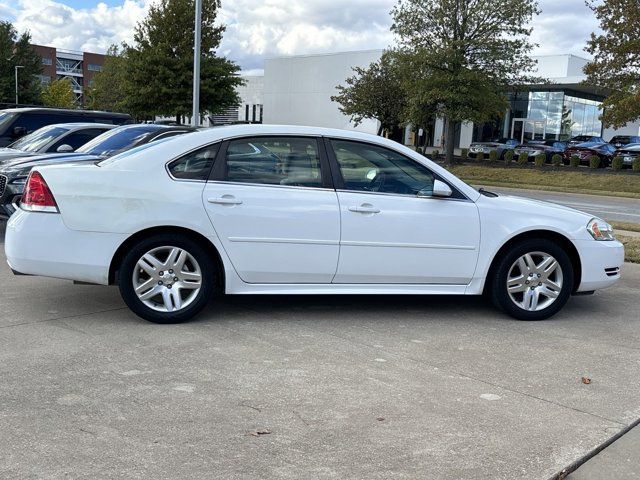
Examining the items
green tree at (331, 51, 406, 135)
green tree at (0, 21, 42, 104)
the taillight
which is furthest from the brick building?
the taillight

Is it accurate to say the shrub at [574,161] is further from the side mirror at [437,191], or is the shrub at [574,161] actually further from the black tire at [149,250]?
the black tire at [149,250]

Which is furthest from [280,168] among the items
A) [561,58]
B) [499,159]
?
[561,58]

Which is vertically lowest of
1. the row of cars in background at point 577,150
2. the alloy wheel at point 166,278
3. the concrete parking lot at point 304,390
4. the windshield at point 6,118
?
the concrete parking lot at point 304,390

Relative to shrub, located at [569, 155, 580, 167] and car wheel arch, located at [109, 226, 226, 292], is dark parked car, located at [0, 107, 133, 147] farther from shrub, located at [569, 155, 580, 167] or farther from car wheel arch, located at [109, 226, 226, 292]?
shrub, located at [569, 155, 580, 167]

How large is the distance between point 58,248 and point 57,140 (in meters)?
6.61

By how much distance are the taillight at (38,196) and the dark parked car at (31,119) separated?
30.7 feet

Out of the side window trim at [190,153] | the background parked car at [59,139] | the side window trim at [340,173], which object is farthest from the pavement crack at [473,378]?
the background parked car at [59,139]

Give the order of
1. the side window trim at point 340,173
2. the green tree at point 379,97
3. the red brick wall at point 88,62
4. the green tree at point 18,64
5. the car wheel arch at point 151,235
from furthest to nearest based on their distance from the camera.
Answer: the red brick wall at point 88,62 → the green tree at point 18,64 → the green tree at point 379,97 → the side window trim at point 340,173 → the car wheel arch at point 151,235

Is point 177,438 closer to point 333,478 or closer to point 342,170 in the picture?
point 333,478

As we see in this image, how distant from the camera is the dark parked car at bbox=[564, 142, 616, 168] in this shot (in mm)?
36531

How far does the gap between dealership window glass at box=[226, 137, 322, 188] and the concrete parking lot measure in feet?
3.83

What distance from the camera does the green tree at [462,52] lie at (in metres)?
33.5

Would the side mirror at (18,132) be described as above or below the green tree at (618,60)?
below

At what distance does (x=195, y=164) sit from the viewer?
18.7ft
